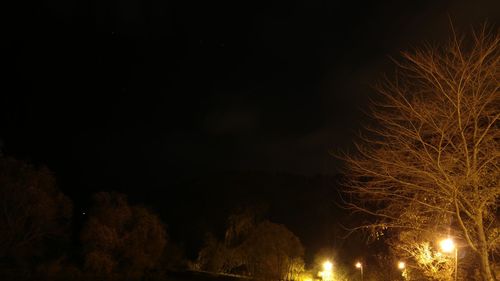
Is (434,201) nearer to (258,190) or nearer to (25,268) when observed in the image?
(25,268)

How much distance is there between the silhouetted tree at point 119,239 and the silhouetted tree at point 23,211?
1796 millimetres

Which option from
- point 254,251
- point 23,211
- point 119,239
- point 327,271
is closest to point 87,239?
point 119,239

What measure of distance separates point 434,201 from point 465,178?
1.61 m

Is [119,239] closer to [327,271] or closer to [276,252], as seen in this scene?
[276,252]

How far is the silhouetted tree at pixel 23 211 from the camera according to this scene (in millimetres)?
17234

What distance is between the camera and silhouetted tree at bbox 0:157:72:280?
17.2 m

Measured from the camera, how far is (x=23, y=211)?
17.6 m

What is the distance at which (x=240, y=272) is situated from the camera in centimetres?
2695

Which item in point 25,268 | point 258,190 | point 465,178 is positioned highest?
point 258,190

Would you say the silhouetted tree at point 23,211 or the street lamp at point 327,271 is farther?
the street lamp at point 327,271

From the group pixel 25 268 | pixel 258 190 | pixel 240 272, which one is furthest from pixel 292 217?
pixel 25 268

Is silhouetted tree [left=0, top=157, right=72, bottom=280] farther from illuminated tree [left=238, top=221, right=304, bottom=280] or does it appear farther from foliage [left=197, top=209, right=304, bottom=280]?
foliage [left=197, top=209, right=304, bottom=280]

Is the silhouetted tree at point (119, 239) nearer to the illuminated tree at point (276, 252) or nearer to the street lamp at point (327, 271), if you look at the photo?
the illuminated tree at point (276, 252)

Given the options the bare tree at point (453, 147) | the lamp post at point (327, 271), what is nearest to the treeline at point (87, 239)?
the lamp post at point (327, 271)
